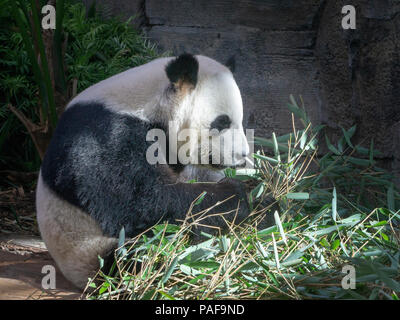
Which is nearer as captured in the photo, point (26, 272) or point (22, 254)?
point (26, 272)

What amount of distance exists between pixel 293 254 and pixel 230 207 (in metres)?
0.52

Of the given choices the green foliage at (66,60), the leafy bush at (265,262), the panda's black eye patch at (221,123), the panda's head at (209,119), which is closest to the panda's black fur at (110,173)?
the leafy bush at (265,262)

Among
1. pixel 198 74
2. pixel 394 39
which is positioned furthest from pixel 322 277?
pixel 394 39

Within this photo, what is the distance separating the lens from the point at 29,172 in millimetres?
4602

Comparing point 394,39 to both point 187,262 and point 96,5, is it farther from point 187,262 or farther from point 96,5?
point 96,5

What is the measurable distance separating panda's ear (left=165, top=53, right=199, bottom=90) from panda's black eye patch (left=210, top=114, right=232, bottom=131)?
0.78 ft

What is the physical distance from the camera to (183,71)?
2.66 meters

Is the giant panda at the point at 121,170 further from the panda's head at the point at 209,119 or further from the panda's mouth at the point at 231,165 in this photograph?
the panda's mouth at the point at 231,165

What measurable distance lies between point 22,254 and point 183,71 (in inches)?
67.5

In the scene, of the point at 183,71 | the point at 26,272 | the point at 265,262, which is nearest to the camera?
the point at 265,262

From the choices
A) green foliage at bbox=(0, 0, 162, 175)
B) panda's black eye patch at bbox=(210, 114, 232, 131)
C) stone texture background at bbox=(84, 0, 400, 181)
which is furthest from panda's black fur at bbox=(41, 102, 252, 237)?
stone texture background at bbox=(84, 0, 400, 181)

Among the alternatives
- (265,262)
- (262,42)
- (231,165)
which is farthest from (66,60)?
(265,262)

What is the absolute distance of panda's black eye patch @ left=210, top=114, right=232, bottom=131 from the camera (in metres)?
2.81

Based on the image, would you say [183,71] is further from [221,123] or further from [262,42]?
[262,42]
